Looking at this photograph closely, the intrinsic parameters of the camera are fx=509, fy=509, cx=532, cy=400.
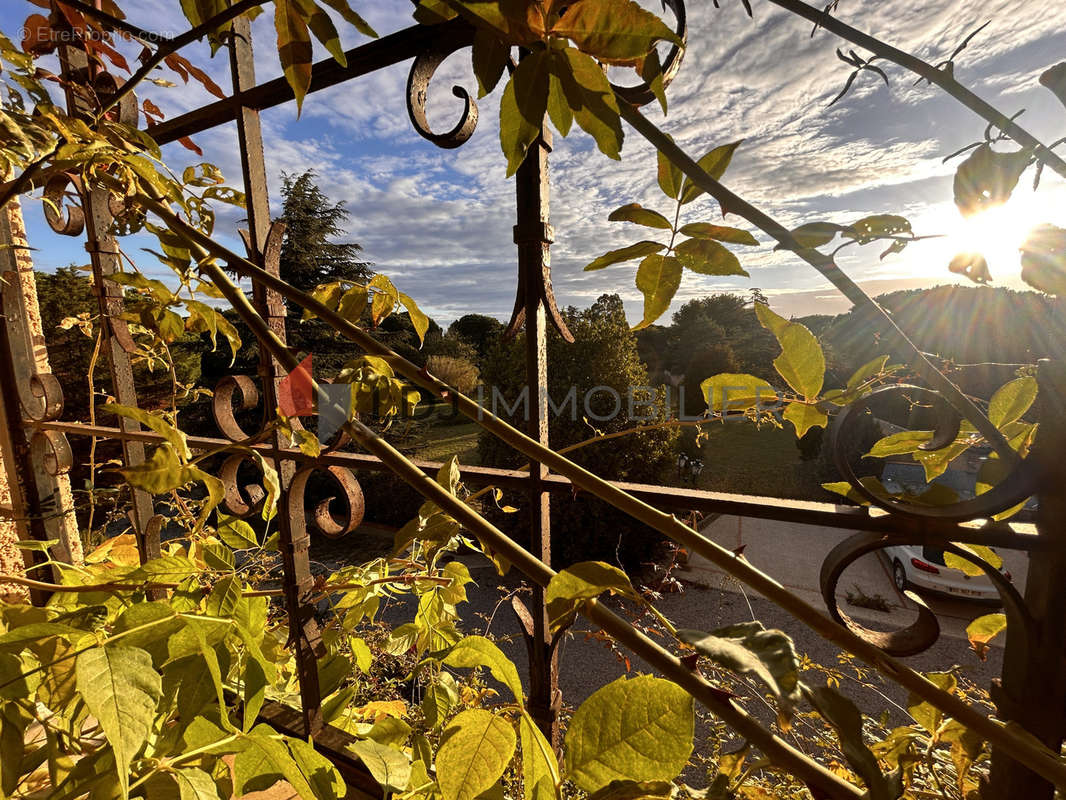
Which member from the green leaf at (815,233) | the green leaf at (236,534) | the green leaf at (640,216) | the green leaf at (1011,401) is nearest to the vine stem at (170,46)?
the green leaf at (640,216)

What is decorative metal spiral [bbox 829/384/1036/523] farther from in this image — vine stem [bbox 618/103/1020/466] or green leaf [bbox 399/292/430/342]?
green leaf [bbox 399/292/430/342]

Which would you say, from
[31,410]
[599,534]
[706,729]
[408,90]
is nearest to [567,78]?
[408,90]

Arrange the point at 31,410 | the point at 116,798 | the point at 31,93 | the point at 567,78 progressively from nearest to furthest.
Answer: the point at 567,78 < the point at 116,798 < the point at 31,93 < the point at 31,410

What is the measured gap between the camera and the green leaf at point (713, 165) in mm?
314

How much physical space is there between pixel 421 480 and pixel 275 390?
538 millimetres

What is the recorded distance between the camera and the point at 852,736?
0.20 meters

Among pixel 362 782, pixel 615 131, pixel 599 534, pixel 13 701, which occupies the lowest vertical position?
pixel 599 534

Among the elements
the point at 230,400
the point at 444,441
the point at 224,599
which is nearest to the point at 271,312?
the point at 230,400

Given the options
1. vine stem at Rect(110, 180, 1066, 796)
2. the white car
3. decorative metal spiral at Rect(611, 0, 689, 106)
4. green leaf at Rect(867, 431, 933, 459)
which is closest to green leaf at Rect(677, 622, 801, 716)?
vine stem at Rect(110, 180, 1066, 796)

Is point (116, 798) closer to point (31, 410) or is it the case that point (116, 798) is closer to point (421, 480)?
point (421, 480)

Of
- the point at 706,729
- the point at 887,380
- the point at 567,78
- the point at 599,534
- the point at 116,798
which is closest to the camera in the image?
the point at 567,78

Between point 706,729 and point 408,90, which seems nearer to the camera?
point 408,90

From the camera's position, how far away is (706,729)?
3.64 meters

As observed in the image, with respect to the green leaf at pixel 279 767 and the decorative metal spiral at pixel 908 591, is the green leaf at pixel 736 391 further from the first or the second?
the green leaf at pixel 279 767
